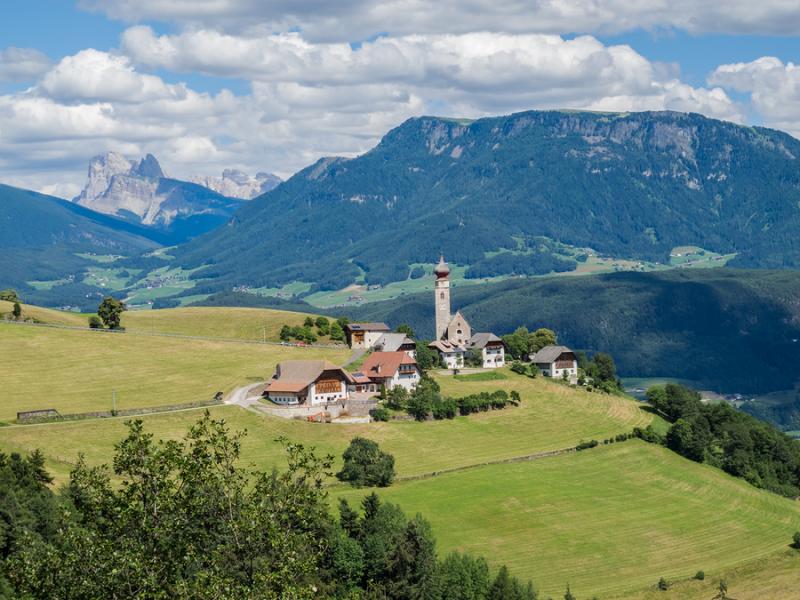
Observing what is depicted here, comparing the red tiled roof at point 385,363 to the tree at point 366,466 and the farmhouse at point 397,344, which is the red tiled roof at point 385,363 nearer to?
the farmhouse at point 397,344

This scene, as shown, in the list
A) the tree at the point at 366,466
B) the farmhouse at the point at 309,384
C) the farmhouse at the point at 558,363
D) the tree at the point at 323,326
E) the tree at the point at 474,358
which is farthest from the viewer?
the tree at the point at 323,326

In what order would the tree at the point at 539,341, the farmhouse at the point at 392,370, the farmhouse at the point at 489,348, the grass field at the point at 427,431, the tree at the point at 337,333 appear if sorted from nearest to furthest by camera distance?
1. the grass field at the point at 427,431
2. the farmhouse at the point at 392,370
3. the farmhouse at the point at 489,348
4. the tree at the point at 337,333
5. the tree at the point at 539,341

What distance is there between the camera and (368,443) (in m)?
113

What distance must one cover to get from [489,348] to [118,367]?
195 feet

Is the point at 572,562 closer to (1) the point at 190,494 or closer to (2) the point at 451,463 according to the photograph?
(2) the point at 451,463

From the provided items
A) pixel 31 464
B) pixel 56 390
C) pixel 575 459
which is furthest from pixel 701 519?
pixel 56 390

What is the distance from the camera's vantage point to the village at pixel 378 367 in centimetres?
13575

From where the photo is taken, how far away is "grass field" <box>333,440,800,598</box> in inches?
3725

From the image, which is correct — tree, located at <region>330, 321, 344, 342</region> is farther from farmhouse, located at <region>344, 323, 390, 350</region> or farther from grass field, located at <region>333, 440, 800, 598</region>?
grass field, located at <region>333, 440, 800, 598</region>

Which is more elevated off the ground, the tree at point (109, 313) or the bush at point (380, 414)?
the tree at point (109, 313)

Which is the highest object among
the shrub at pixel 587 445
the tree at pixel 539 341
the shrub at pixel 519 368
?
the tree at pixel 539 341

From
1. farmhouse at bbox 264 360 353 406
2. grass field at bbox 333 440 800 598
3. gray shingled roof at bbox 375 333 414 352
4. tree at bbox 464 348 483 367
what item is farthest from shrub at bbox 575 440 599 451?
gray shingled roof at bbox 375 333 414 352

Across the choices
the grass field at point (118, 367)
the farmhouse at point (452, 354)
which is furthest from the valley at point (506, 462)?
the farmhouse at point (452, 354)

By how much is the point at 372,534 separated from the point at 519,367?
296 feet
